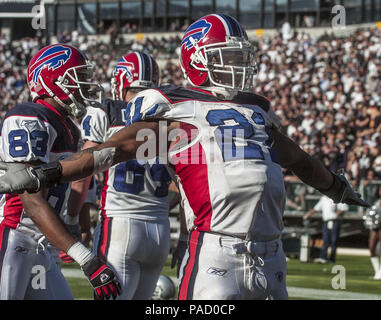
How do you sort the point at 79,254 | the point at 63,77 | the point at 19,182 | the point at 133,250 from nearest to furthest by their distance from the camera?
1. the point at 19,182
2. the point at 79,254
3. the point at 63,77
4. the point at 133,250

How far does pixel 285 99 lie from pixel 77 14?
16822 mm

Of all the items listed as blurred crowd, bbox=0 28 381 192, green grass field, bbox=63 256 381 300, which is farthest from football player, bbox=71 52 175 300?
blurred crowd, bbox=0 28 381 192

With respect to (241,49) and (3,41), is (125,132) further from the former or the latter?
(3,41)

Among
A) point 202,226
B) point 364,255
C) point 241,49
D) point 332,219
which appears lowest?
point 364,255

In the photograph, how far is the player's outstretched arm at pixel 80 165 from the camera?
2.90 m

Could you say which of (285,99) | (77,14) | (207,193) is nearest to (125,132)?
(207,193)

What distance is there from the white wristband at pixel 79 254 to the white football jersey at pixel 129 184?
139 cm

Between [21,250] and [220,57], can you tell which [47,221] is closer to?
[21,250]

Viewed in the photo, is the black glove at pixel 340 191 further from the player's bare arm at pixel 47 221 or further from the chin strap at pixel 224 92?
the player's bare arm at pixel 47 221

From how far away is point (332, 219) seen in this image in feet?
46.0

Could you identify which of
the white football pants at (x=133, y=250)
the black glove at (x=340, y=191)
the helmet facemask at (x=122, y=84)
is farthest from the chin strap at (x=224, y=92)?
the helmet facemask at (x=122, y=84)

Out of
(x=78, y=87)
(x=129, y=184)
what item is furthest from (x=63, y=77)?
(x=129, y=184)

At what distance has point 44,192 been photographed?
12.8 ft

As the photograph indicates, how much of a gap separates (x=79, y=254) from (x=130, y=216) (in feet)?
4.65
